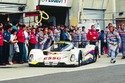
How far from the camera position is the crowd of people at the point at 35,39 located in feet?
73.4

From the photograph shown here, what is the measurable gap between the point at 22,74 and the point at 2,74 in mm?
734

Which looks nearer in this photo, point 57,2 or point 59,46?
point 59,46

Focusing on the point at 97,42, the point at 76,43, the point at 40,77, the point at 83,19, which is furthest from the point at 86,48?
the point at 83,19

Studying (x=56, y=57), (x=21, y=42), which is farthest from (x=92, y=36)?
(x=56, y=57)

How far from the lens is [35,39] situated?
24.3 meters

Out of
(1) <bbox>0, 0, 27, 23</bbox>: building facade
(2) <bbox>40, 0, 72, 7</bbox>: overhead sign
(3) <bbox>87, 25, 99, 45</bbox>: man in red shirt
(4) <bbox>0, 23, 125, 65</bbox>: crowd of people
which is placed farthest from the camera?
(2) <bbox>40, 0, 72, 7</bbox>: overhead sign

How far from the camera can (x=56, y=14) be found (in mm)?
36906

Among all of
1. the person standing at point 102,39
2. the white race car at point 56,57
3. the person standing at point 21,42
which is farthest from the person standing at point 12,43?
the person standing at point 102,39

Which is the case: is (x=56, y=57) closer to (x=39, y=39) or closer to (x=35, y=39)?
(x=35, y=39)

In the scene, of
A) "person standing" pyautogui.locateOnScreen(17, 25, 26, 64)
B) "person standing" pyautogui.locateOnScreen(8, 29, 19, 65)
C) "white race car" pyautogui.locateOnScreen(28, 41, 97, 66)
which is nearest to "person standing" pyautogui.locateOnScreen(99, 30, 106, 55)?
"person standing" pyautogui.locateOnScreen(17, 25, 26, 64)

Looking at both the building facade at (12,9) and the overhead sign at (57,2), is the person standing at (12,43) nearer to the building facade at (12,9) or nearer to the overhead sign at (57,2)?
the building facade at (12,9)

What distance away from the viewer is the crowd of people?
22.4 m

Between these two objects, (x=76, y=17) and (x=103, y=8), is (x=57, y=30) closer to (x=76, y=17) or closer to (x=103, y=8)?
(x=76, y=17)

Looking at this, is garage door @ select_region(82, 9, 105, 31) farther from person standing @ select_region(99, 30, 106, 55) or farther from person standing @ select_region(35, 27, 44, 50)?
person standing @ select_region(35, 27, 44, 50)
